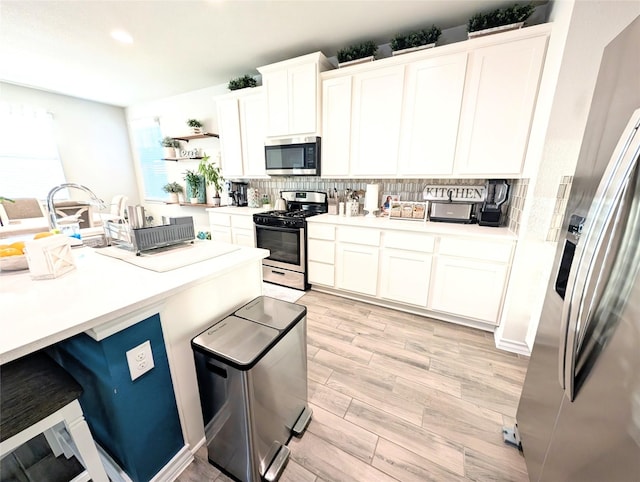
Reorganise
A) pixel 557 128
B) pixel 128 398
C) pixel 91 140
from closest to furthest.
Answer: pixel 128 398 < pixel 557 128 < pixel 91 140

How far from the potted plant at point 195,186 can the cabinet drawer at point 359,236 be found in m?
3.01

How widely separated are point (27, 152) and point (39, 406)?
5.26 m

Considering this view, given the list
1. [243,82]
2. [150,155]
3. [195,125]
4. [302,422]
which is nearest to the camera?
[302,422]

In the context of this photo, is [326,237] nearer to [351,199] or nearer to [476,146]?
[351,199]

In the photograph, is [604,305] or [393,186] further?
[393,186]

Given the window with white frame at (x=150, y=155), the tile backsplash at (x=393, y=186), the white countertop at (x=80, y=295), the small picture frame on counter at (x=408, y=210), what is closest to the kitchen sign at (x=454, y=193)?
the tile backsplash at (x=393, y=186)

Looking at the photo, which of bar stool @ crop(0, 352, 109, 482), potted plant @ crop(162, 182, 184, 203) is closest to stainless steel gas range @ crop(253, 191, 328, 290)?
bar stool @ crop(0, 352, 109, 482)

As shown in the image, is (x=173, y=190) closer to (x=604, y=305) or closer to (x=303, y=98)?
(x=303, y=98)

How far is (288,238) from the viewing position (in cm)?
289

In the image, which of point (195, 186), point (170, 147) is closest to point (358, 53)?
point (195, 186)

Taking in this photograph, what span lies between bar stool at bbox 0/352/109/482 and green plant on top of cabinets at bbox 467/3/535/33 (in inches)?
129

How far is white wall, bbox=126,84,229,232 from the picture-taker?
156 inches

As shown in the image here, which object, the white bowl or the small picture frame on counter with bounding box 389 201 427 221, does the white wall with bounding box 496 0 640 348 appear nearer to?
the small picture frame on counter with bounding box 389 201 427 221

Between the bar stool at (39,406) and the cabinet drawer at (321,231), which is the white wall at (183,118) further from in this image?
the bar stool at (39,406)
